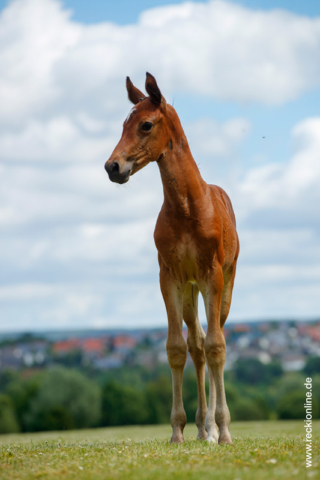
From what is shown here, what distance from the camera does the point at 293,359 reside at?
89500mm

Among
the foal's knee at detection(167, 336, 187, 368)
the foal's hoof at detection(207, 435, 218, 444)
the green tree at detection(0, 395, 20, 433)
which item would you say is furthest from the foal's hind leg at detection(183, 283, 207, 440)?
the green tree at detection(0, 395, 20, 433)

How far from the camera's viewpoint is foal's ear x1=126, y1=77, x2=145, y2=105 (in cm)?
1065

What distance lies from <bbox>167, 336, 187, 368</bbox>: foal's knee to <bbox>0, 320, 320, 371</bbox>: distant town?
252 feet

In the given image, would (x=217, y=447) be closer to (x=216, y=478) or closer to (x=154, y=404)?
(x=216, y=478)

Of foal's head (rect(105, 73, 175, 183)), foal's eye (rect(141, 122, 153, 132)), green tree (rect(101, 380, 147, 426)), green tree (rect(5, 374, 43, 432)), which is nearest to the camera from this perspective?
foal's head (rect(105, 73, 175, 183))

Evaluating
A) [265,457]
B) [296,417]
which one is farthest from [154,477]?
[296,417]

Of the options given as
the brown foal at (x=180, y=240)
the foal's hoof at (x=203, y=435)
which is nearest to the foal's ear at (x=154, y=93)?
the brown foal at (x=180, y=240)

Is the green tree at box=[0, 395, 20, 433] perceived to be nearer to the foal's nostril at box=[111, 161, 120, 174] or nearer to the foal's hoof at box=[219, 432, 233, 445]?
the foal's hoof at box=[219, 432, 233, 445]

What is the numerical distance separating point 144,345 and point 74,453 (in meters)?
102

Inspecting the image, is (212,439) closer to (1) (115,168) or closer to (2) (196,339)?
(2) (196,339)

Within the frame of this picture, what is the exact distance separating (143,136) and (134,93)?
1.27 meters

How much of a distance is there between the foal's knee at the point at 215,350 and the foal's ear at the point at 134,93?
13.7 ft

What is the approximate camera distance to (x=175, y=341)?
33.8 feet

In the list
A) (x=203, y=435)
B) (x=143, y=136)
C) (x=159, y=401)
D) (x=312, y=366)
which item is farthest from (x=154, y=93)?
(x=312, y=366)
